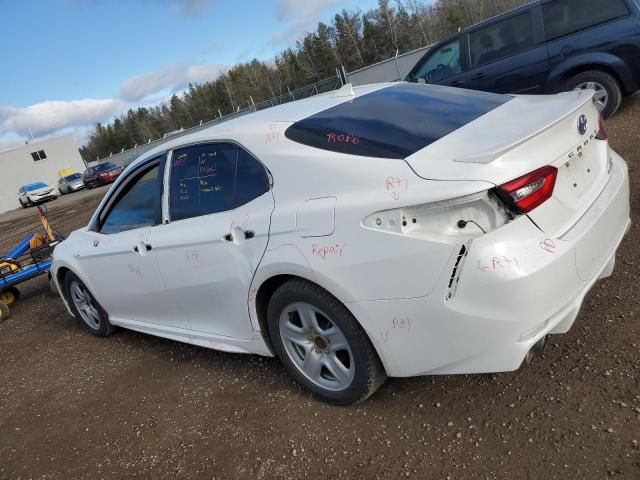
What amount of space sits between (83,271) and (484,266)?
143 inches

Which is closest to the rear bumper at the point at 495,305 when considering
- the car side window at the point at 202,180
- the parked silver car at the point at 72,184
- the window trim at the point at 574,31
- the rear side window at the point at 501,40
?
the car side window at the point at 202,180

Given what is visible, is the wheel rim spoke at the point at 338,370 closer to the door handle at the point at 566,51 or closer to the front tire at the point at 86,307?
the front tire at the point at 86,307

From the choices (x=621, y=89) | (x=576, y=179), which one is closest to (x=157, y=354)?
(x=576, y=179)

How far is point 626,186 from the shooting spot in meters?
2.89

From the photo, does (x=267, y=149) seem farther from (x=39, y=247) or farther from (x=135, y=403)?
(x=39, y=247)

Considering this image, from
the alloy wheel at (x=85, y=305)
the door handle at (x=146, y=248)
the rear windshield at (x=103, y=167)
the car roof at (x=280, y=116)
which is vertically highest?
the car roof at (x=280, y=116)

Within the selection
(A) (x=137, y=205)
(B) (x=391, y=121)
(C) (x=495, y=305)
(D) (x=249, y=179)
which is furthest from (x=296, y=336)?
(A) (x=137, y=205)

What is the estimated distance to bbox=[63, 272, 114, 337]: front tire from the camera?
4.77 metres

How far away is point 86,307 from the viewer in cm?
497

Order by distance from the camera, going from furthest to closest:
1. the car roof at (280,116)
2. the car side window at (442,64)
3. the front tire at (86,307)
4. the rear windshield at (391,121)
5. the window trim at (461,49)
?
the car side window at (442,64) < the window trim at (461,49) < the front tire at (86,307) < the car roof at (280,116) < the rear windshield at (391,121)

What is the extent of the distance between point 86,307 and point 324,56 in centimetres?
6944

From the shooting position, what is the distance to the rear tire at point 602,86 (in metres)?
7.12

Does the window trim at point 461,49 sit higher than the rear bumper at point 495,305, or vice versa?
the window trim at point 461,49

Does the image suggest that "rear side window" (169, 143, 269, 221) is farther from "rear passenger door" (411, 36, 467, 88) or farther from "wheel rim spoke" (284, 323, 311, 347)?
"rear passenger door" (411, 36, 467, 88)
